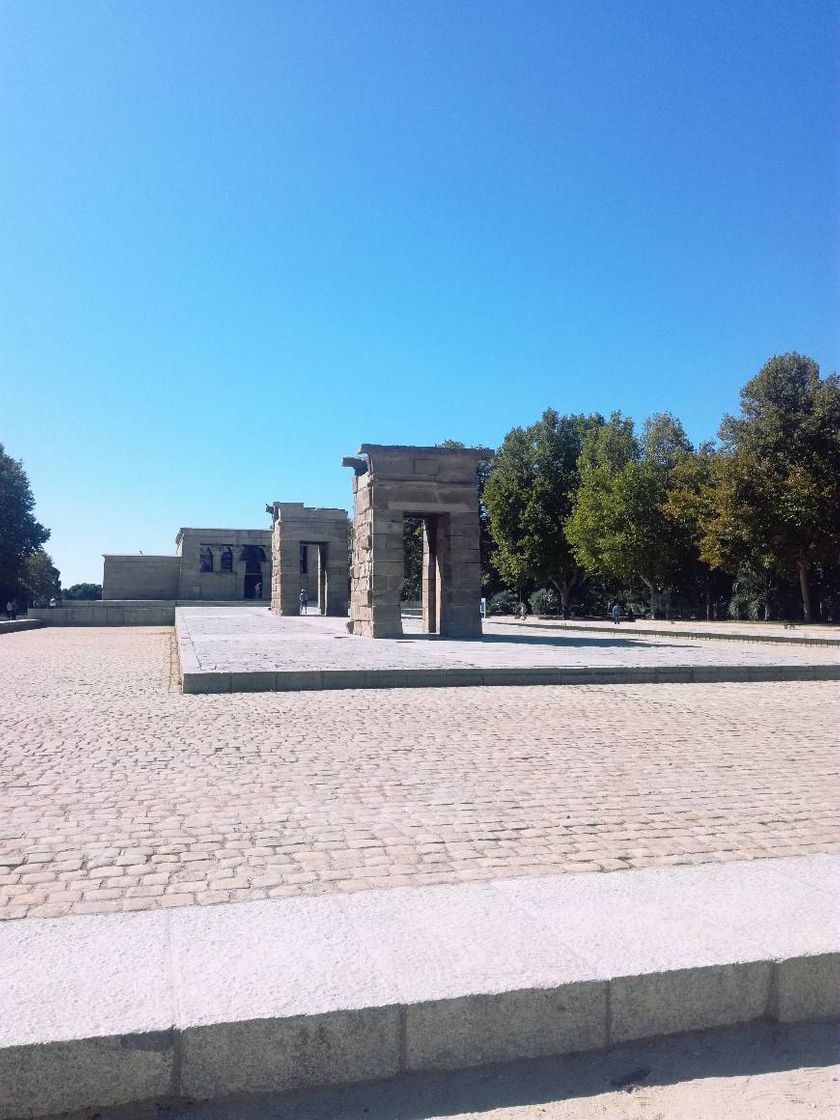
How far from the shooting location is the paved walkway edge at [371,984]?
8.41 feet

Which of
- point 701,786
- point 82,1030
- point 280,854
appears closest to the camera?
point 82,1030

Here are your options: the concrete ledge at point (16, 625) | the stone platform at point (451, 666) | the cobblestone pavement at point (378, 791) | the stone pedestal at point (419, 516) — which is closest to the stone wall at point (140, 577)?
the concrete ledge at point (16, 625)

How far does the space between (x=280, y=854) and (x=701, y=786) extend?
127 inches

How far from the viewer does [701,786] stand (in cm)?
614

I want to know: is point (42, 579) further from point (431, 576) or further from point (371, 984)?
point (371, 984)

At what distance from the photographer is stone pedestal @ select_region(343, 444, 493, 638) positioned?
20.9 meters

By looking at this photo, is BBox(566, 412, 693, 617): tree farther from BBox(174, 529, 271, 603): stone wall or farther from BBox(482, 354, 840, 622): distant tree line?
BBox(174, 529, 271, 603): stone wall

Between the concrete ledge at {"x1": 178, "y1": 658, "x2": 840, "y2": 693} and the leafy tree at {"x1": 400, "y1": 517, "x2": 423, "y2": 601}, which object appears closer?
the concrete ledge at {"x1": 178, "y1": 658, "x2": 840, "y2": 693}

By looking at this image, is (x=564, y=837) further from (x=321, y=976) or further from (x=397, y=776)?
(x=321, y=976)

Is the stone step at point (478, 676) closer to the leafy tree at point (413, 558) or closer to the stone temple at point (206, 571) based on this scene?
the leafy tree at point (413, 558)

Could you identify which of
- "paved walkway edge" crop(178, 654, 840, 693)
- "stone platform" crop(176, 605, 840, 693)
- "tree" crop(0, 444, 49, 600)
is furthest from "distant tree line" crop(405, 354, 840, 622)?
"tree" crop(0, 444, 49, 600)

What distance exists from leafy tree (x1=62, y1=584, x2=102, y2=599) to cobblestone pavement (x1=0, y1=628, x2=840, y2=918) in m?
76.0

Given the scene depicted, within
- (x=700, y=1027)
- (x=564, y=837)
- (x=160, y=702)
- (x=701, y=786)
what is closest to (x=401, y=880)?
(x=564, y=837)

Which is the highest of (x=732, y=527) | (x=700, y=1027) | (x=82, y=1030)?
(x=732, y=527)
